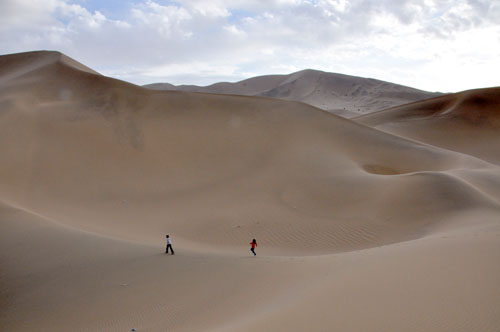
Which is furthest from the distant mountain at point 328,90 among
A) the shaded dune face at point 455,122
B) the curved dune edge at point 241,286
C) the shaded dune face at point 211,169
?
the curved dune edge at point 241,286

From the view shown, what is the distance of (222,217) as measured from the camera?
13.7 m

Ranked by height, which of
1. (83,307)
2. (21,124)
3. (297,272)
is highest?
(21,124)

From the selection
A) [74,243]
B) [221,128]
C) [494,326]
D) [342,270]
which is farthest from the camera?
[221,128]

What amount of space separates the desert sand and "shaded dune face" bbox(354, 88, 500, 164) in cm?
356

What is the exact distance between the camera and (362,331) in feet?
15.5

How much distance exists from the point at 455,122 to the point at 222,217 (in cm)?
2875

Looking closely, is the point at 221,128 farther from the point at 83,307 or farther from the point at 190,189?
the point at 83,307

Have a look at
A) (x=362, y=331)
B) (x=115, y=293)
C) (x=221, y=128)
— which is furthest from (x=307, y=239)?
(x=221, y=128)

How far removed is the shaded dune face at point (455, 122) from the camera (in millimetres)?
31391

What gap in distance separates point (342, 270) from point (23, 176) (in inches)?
539

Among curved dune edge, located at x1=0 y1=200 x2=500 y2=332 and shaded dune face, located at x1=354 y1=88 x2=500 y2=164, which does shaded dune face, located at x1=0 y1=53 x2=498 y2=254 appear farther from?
shaded dune face, located at x1=354 y1=88 x2=500 y2=164

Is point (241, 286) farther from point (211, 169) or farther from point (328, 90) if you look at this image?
point (328, 90)

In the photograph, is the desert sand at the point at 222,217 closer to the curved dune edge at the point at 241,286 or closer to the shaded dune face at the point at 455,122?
the curved dune edge at the point at 241,286

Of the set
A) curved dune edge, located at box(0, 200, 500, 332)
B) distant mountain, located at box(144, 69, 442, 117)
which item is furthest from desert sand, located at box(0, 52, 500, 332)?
distant mountain, located at box(144, 69, 442, 117)
